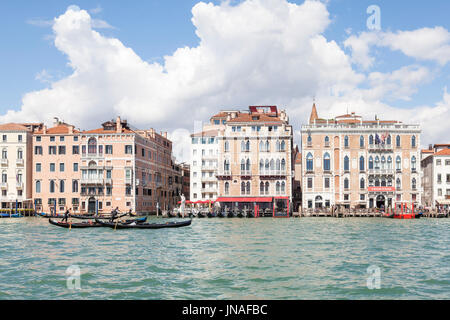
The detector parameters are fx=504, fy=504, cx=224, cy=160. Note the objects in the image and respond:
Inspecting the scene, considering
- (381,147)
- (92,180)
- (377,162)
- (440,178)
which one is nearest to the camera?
(381,147)

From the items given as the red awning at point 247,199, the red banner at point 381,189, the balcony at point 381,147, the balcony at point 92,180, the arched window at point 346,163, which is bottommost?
the red awning at point 247,199

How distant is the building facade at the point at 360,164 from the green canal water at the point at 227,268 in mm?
29366

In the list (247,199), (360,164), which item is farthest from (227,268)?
(360,164)

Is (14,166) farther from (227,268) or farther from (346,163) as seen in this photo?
(227,268)

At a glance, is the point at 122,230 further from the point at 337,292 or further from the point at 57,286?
the point at 337,292

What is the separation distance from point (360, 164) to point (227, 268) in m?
41.8

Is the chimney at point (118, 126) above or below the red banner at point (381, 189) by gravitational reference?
above

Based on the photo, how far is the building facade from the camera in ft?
178

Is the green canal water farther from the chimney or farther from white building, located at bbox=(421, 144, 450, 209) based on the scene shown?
white building, located at bbox=(421, 144, 450, 209)

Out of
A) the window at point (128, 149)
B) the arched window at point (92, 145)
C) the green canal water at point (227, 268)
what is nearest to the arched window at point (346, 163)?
the window at point (128, 149)

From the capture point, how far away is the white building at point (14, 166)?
5675 cm

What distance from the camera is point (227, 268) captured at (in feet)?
51.9

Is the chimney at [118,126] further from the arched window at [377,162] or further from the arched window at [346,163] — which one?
the arched window at [377,162]

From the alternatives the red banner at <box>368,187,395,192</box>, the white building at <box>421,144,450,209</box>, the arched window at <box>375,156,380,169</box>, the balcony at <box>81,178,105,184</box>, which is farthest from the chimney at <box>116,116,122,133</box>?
the white building at <box>421,144,450,209</box>
